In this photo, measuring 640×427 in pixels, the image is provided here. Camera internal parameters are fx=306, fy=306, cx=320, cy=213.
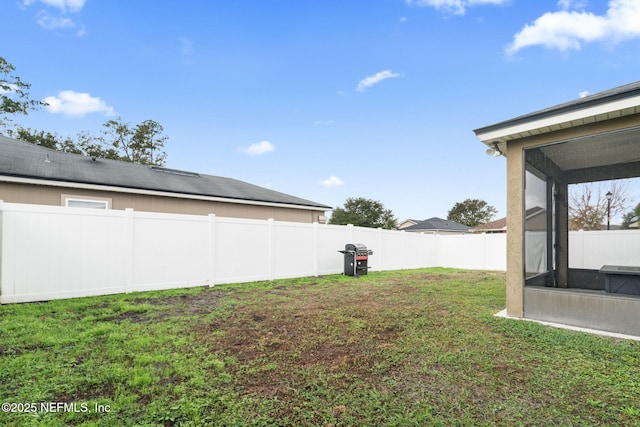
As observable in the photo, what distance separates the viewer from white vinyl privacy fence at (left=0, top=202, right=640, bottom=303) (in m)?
5.43

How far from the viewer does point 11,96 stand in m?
19.0

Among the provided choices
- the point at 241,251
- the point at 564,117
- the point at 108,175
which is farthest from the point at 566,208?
the point at 108,175

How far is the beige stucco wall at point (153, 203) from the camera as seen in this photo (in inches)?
332

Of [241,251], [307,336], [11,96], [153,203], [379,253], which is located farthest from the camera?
[11,96]

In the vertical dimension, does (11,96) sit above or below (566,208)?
above

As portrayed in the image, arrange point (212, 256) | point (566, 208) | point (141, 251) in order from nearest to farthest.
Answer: point (566, 208)
point (141, 251)
point (212, 256)

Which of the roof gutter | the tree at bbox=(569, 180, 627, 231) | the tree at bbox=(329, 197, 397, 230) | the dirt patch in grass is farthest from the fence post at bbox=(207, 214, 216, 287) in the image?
the tree at bbox=(329, 197, 397, 230)

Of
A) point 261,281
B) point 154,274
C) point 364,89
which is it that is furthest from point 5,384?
point 364,89

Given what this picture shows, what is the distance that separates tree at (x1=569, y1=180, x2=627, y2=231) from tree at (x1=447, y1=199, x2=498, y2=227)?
1804 inches

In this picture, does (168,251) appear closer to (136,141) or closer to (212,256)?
(212,256)

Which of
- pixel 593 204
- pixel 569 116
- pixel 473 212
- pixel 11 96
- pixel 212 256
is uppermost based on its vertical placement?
pixel 11 96

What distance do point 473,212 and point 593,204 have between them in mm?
47273

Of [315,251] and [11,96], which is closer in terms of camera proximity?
[315,251]

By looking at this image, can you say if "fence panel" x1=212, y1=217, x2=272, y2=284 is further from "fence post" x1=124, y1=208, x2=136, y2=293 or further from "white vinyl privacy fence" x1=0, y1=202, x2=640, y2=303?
"fence post" x1=124, y1=208, x2=136, y2=293
